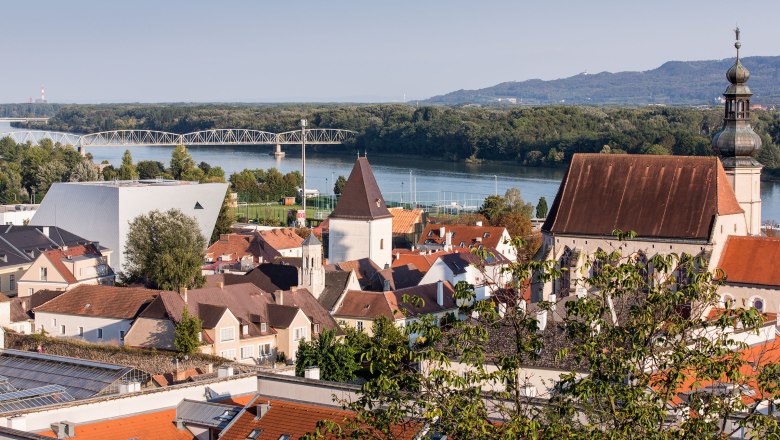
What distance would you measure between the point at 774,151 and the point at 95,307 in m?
63.8

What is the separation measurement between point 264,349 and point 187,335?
2921 millimetres

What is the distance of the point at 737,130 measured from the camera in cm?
3177

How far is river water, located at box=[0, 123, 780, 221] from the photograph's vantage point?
7343 cm

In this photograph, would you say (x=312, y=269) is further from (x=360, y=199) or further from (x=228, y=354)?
(x=360, y=199)

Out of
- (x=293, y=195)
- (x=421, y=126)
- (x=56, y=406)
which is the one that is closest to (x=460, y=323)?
(x=56, y=406)

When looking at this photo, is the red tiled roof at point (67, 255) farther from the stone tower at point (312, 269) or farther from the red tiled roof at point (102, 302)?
the stone tower at point (312, 269)

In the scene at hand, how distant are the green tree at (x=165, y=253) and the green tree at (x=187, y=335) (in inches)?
257

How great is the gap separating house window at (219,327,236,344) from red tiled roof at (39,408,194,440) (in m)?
10.1

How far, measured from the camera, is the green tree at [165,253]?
31.9m

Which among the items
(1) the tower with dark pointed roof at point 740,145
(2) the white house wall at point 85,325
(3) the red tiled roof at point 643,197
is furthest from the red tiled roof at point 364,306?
(1) the tower with dark pointed roof at point 740,145

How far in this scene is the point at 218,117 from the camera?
16538cm

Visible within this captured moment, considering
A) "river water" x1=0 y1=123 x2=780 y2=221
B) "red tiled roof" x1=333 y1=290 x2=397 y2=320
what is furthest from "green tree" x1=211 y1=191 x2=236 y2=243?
"river water" x1=0 y1=123 x2=780 y2=221

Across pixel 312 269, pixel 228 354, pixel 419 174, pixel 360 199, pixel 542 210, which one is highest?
pixel 360 199

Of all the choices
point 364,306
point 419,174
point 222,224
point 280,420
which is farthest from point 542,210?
point 280,420
